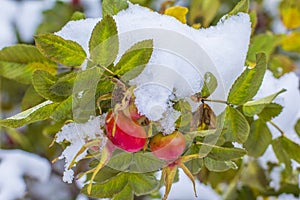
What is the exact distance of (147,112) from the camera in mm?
815

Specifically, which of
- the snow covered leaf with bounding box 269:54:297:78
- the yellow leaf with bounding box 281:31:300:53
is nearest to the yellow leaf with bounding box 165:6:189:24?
the snow covered leaf with bounding box 269:54:297:78

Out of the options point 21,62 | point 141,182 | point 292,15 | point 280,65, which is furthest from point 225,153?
point 292,15

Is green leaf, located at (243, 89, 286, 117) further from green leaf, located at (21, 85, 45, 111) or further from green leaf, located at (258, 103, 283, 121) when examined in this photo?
green leaf, located at (21, 85, 45, 111)

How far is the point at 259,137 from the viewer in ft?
3.77

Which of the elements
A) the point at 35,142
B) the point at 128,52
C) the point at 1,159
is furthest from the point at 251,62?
the point at 35,142

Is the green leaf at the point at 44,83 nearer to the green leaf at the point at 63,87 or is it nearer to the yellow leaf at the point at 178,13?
the green leaf at the point at 63,87

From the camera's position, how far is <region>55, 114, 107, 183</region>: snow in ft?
2.81

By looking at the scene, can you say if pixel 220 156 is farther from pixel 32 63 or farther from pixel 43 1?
pixel 43 1

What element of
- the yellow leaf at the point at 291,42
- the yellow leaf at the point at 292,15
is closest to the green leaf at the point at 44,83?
the yellow leaf at the point at 291,42

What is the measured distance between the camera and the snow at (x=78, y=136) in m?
0.86

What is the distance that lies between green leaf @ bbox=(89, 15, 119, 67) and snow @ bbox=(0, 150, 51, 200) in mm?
797

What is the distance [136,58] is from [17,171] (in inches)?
35.0

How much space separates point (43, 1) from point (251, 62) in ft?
3.96

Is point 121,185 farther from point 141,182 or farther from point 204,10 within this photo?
point 204,10
